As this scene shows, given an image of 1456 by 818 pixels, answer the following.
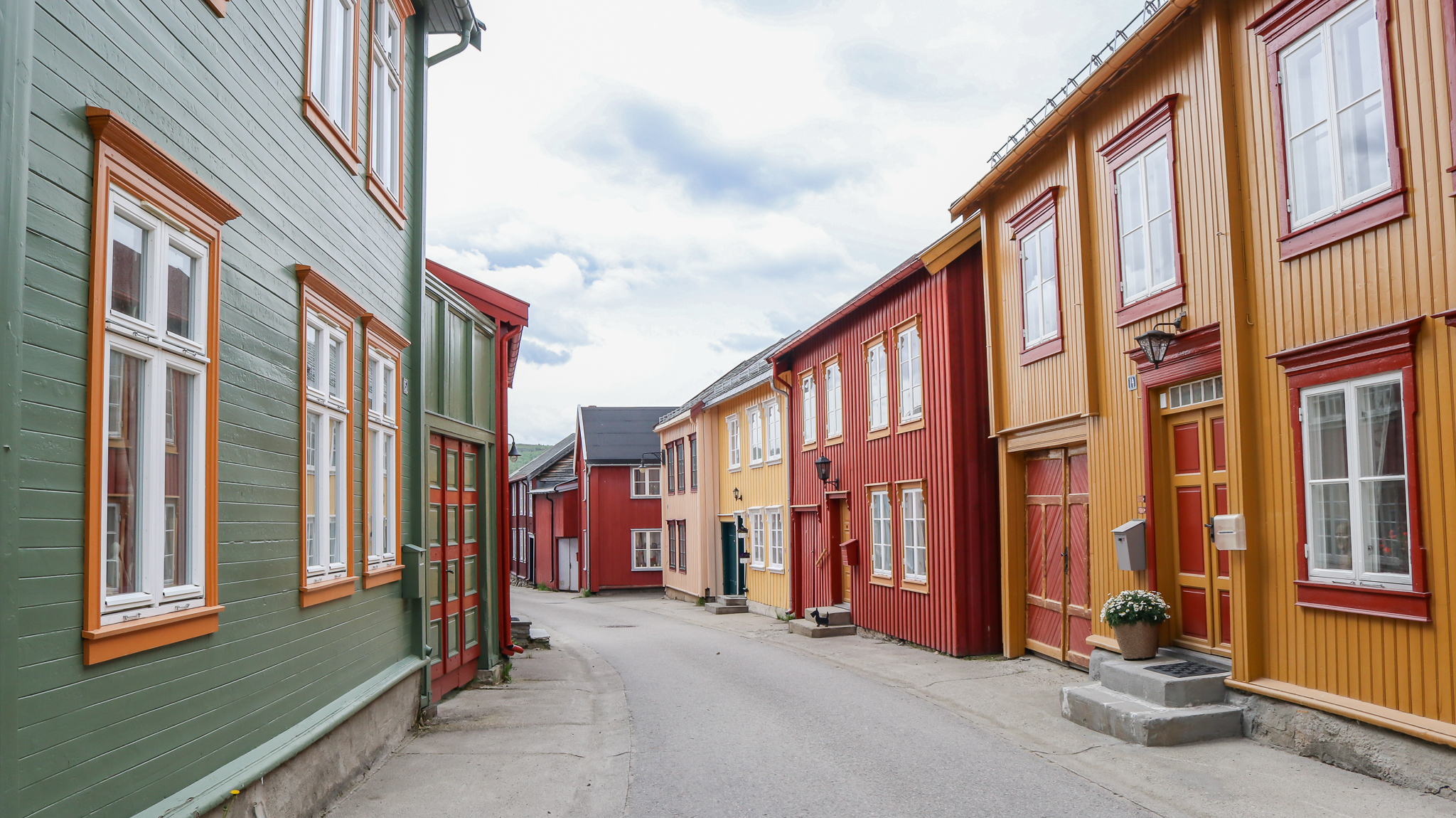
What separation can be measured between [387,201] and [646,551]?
29.1 m

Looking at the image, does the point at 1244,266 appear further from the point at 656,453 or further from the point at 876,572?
the point at 656,453

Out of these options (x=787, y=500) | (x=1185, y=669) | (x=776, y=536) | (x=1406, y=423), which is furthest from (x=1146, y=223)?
(x=776, y=536)

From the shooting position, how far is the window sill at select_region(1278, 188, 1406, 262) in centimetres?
684

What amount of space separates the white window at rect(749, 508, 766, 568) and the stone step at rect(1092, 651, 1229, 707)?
49.5 feet

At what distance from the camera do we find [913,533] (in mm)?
15547

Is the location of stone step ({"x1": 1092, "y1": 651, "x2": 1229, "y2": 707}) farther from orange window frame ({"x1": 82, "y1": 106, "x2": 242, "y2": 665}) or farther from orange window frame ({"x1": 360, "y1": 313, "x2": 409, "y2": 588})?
orange window frame ({"x1": 82, "y1": 106, "x2": 242, "y2": 665})

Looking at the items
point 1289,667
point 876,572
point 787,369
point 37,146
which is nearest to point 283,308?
point 37,146

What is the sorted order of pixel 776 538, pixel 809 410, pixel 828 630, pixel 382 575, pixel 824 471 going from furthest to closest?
pixel 776 538, pixel 809 410, pixel 824 471, pixel 828 630, pixel 382 575

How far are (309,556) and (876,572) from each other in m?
11.5

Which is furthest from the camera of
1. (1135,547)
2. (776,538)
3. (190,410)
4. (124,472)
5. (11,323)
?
(776,538)

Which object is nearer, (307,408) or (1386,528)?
(1386,528)

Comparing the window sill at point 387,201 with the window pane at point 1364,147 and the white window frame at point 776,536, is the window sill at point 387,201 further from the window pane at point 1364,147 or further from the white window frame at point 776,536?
the white window frame at point 776,536

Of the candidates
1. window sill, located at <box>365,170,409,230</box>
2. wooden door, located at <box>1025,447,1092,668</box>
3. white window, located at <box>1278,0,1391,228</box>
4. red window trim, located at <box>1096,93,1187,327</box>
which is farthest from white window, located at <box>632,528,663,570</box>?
white window, located at <box>1278,0,1391,228</box>

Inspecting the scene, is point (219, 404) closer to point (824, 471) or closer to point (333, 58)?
point (333, 58)
